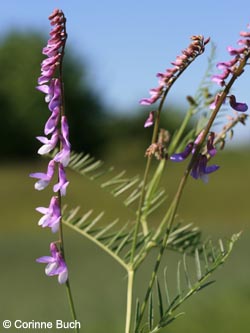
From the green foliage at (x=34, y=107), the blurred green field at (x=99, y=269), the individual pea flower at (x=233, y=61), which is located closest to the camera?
the individual pea flower at (x=233, y=61)

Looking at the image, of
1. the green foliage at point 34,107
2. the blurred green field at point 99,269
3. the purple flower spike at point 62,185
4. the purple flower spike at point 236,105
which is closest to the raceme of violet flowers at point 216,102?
the purple flower spike at point 236,105

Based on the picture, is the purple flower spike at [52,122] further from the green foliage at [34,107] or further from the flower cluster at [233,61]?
the green foliage at [34,107]

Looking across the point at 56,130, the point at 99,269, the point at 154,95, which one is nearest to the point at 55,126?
the point at 56,130

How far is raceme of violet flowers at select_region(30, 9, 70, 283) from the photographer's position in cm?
74

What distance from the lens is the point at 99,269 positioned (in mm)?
5445

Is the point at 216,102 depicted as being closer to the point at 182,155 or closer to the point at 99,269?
the point at 182,155

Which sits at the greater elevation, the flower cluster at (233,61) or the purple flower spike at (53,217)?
the flower cluster at (233,61)

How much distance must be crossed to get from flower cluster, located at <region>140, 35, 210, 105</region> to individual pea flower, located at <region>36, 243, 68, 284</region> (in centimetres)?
19

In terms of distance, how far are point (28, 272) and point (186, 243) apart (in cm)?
447

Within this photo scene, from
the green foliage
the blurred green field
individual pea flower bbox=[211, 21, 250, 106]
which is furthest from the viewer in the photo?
the green foliage

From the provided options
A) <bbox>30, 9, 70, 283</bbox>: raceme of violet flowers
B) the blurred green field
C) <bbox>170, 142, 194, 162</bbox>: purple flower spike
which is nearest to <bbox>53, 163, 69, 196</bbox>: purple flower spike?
<bbox>30, 9, 70, 283</bbox>: raceme of violet flowers

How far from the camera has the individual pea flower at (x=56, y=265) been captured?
78cm

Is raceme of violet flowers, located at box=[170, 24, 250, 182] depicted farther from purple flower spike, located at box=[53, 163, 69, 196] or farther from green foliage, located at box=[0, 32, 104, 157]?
green foliage, located at box=[0, 32, 104, 157]

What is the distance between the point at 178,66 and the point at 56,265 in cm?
25
